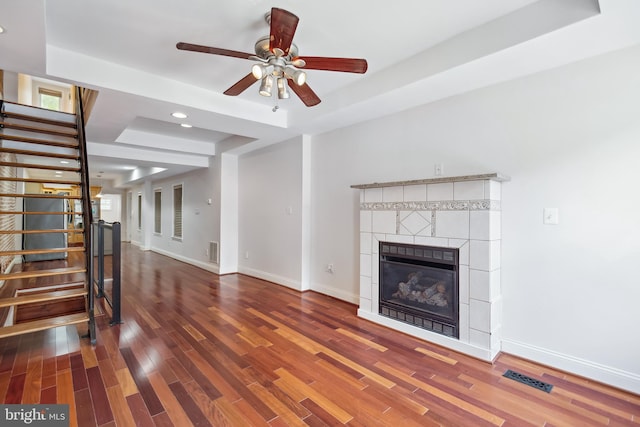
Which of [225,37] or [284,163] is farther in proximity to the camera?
[284,163]

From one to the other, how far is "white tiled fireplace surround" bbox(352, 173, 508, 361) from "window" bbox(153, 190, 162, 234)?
778 centimetres

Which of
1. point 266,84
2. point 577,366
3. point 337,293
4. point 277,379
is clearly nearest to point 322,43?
point 266,84

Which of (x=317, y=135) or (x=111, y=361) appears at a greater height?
(x=317, y=135)

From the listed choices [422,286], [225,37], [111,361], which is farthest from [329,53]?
[111,361]

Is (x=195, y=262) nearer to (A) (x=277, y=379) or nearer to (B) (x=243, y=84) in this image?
(A) (x=277, y=379)

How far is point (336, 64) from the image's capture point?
203 centimetres

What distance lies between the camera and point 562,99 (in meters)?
2.31

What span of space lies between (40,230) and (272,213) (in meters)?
2.89

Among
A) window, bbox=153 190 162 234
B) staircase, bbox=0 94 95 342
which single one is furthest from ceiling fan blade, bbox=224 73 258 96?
window, bbox=153 190 162 234

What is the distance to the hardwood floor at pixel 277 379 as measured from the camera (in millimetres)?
1807

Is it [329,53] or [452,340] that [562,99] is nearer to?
[329,53]

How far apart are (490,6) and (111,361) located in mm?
3863

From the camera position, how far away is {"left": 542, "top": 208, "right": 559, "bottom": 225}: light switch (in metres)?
2.35

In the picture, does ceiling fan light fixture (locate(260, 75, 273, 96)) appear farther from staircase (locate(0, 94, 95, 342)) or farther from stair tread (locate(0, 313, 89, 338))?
stair tread (locate(0, 313, 89, 338))
